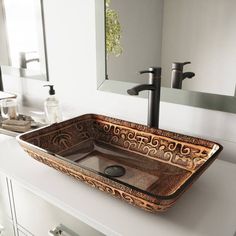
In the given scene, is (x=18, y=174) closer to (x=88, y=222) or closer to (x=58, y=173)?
(x=58, y=173)

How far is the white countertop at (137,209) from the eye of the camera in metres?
0.62

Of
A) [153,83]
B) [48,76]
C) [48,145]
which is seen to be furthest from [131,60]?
[48,76]

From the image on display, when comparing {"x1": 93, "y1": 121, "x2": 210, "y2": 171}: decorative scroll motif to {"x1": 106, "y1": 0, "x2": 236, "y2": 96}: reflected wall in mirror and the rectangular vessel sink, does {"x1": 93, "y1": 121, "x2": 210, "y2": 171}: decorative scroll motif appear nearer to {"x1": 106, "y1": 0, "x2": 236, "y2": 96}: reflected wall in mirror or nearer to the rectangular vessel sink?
the rectangular vessel sink

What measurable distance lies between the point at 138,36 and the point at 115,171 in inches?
20.9

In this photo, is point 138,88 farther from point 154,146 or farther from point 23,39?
point 23,39

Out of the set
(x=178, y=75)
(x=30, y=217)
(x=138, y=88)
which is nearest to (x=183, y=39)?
(x=178, y=75)

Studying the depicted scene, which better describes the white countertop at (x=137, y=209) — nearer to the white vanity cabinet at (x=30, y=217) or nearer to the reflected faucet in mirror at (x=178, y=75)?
the white vanity cabinet at (x=30, y=217)

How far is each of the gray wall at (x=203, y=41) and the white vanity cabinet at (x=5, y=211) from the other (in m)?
0.71

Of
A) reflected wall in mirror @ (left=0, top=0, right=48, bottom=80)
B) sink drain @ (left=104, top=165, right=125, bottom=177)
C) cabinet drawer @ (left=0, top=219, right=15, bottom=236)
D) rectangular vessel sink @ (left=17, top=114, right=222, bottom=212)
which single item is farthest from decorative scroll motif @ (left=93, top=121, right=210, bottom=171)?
reflected wall in mirror @ (left=0, top=0, right=48, bottom=80)

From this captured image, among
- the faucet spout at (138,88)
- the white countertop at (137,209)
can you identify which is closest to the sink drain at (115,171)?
the white countertop at (137,209)

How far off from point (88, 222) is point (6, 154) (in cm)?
49

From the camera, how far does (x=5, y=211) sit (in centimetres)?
97

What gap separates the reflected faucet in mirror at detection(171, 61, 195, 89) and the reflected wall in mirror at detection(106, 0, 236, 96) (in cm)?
1

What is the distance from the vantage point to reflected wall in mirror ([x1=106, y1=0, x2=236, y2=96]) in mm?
845
